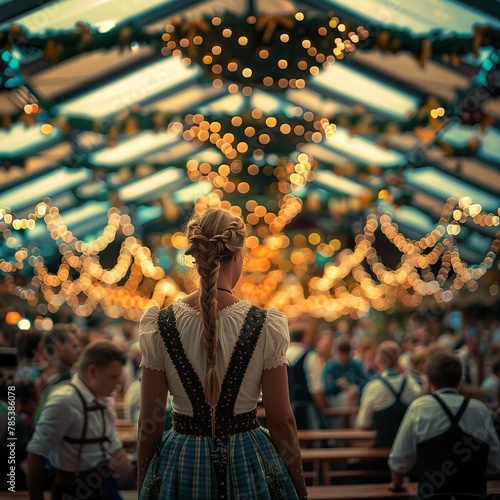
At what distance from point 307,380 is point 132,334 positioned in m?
5.47

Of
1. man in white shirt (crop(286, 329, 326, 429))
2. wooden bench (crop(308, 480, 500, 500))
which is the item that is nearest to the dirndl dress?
wooden bench (crop(308, 480, 500, 500))

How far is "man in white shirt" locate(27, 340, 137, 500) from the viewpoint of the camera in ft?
10.7

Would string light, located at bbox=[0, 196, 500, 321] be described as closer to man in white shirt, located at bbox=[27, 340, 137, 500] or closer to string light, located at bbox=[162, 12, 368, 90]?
string light, located at bbox=[162, 12, 368, 90]

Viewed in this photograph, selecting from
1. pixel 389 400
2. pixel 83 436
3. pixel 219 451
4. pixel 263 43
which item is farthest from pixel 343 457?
pixel 219 451

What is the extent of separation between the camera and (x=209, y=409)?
226 cm

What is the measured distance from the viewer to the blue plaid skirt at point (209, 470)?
2215 mm

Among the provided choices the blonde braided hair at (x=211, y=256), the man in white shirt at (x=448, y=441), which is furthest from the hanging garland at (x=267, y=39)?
the blonde braided hair at (x=211, y=256)

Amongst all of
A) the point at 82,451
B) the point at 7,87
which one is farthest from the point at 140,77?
the point at 82,451

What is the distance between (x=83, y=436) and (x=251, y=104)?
1086 centimetres

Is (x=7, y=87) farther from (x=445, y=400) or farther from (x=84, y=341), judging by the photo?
(x=445, y=400)

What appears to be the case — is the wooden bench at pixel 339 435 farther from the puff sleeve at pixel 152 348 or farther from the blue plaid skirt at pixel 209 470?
the puff sleeve at pixel 152 348

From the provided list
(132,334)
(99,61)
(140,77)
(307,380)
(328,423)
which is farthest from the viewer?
(132,334)

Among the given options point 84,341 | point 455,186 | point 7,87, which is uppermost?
point 455,186

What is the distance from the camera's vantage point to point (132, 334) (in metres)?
12.1
